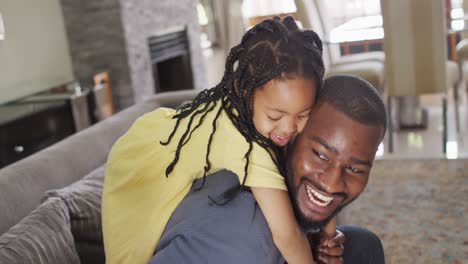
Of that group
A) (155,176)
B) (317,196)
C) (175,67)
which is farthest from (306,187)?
(175,67)

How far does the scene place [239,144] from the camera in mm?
1051

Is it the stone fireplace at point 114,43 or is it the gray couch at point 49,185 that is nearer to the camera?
the gray couch at point 49,185

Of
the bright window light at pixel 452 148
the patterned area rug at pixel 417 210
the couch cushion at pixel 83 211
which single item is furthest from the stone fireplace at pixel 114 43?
the couch cushion at pixel 83 211

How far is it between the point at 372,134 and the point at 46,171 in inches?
40.5

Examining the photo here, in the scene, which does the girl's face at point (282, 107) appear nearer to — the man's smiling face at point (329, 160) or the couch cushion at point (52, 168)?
the man's smiling face at point (329, 160)

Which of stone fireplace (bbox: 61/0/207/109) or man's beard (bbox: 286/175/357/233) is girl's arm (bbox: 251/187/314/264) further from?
stone fireplace (bbox: 61/0/207/109)

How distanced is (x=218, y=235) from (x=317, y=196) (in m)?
0.22

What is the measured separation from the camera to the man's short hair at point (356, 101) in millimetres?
1011

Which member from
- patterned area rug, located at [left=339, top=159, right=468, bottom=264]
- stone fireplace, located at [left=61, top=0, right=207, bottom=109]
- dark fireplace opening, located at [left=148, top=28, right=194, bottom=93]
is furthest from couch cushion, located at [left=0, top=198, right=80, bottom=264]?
dark fireplace opening, located at [left=148, top=28, right=194, bottom=93]

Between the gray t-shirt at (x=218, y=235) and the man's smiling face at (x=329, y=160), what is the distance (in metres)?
0.11

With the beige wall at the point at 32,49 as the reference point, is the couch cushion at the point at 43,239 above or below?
below

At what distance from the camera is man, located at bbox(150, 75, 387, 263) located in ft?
3.18

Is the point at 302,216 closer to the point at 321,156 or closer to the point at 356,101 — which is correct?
the point at 321,156

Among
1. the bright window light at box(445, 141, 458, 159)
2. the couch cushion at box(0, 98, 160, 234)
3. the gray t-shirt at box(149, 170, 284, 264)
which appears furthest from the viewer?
the bright window light at box(445, 141, 458, 159)
